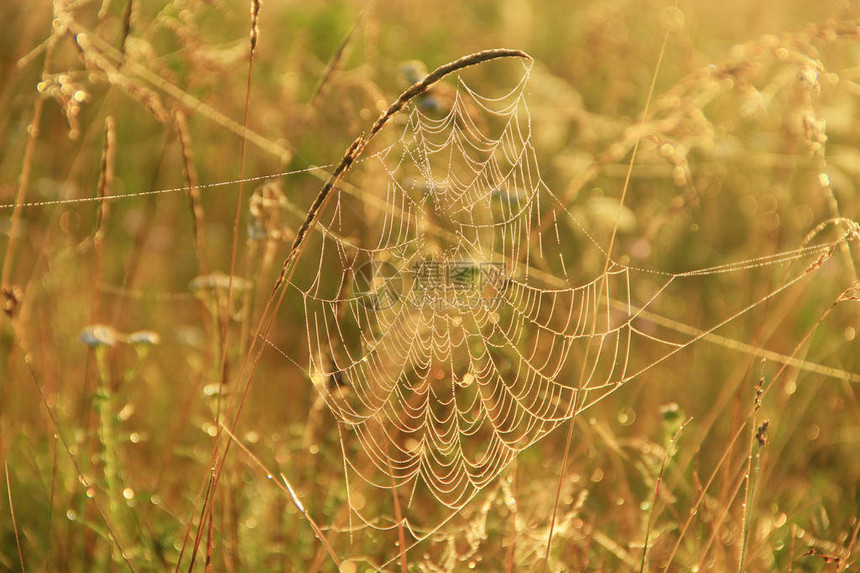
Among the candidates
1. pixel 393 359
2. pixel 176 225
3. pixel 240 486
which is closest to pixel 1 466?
pixel 240 486

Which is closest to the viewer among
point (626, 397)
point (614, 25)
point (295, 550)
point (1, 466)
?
point (295, 550)

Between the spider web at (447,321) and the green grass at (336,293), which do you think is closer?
the green grass at (336,293)

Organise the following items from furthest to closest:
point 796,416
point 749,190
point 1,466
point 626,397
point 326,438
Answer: point 749,190, point 626,397, point 796,416, point 326,438, point 1,466

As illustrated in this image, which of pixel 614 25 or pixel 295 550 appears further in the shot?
pixel 614 25

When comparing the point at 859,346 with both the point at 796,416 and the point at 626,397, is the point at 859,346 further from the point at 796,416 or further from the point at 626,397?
the point at 626,397

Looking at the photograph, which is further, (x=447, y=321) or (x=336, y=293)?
(x=336, y=293)

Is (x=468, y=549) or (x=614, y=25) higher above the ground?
(x=614, y=25)

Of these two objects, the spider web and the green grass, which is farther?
the spider web

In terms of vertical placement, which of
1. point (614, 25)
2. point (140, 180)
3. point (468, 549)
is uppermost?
point (614, 25)
